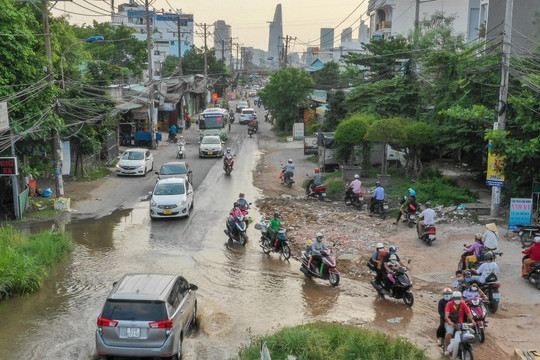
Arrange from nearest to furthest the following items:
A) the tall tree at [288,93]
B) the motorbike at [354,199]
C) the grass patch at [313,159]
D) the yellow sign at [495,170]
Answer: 1. the yellow sign at [495,170]
2. the motorbike at [354,199]
3. the grass patch at [313,159]
4. the tall tree at [288,93]

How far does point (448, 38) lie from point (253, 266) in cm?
2714

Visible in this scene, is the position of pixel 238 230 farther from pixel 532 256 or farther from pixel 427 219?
pixel 532 256

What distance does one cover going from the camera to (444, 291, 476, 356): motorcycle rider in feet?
36.2

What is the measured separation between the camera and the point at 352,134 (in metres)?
28.9

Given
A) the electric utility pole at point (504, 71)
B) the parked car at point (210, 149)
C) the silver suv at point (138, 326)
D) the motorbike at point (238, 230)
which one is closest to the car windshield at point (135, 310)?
the silver suv at point (138, 326)

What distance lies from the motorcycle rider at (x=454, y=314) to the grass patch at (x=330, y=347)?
→ 1323 mm

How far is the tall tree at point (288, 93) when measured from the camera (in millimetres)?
53500

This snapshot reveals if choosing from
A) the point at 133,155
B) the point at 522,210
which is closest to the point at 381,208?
the point at 522,210

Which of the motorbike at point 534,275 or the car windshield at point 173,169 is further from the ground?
the car windshield at point 173,169

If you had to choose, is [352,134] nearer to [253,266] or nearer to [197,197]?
[197,197]

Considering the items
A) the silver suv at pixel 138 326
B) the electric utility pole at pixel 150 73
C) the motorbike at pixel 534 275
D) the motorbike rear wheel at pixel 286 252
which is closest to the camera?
the silver suv at pixel 138 326

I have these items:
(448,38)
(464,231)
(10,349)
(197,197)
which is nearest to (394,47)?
(448,38)

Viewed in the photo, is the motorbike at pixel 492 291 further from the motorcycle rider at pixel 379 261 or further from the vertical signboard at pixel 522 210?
the vertical signboard at pixel 522 210

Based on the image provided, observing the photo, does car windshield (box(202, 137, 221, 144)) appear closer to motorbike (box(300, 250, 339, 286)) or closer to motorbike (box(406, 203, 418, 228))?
motorbike (box(406, 203, 418, 228))
